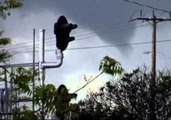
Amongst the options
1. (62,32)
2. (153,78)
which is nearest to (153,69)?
(153,78)

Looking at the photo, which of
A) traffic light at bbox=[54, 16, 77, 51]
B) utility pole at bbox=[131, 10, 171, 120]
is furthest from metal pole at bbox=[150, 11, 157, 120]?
traffic light at bbox=[54, 16, 77, 51]

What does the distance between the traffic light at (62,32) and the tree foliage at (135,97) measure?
1076 inches

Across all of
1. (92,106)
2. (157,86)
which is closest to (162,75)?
(157,86)

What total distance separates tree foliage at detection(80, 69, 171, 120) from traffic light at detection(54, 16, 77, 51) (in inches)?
1076

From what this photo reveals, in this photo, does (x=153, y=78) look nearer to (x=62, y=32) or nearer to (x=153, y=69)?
(x=153, y=69)

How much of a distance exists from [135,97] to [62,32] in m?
29.0

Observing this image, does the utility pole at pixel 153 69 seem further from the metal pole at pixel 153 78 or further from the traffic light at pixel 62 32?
the traffic light at pixel 62 32

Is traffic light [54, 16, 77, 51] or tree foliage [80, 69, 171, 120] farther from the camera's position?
tree foliage [80, 69, 171, 120]

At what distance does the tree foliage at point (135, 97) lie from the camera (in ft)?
128

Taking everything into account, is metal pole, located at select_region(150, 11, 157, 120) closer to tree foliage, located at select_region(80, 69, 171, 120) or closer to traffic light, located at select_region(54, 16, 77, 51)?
tree foliage, located at select_region(80, 69, 171, 120)

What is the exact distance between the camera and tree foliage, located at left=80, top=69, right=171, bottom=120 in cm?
3906

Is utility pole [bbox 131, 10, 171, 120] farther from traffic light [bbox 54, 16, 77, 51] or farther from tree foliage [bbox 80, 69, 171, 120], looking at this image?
traffic light [bbox 54, 16, 77, 51]

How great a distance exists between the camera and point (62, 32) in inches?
417

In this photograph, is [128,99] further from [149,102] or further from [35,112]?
[35,112]
